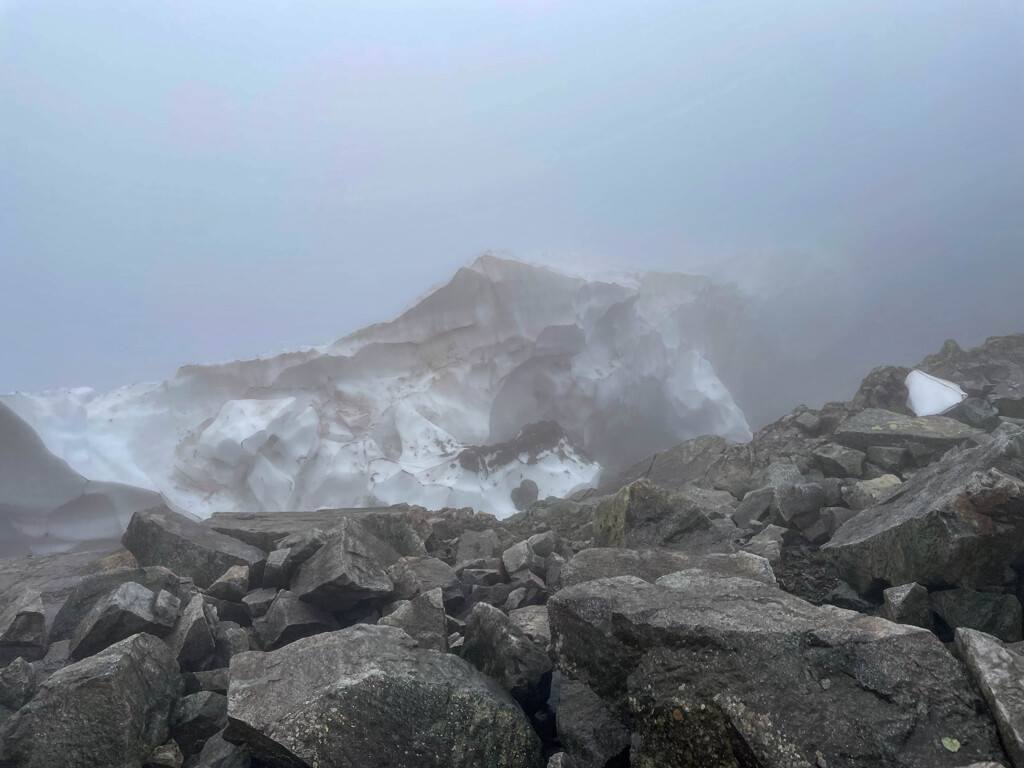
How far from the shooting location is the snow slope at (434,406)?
9844 millimetres

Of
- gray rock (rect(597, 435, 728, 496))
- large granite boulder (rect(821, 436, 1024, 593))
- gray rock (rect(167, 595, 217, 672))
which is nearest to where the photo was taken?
large granite boulder (rect(821, 436, 1024, 593))

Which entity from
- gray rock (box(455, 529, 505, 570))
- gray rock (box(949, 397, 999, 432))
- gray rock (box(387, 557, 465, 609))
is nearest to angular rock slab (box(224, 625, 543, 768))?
gray rock (box(387, 557, 465, 609))

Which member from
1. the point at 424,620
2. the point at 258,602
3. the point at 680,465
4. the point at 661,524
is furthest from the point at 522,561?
the point at 680,465

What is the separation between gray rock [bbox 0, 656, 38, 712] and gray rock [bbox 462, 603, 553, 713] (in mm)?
2209

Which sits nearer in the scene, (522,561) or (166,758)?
(166,758)

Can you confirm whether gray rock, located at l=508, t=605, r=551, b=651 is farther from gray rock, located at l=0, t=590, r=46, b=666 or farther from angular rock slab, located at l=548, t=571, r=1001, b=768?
gray rock, located at l=0, t=590, r=46, b=666

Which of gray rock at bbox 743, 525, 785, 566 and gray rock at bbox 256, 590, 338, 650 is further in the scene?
gray rock at bbox 743, 525, 785, 566

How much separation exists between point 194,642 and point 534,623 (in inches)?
68.7

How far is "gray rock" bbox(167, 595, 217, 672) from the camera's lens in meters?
3.12

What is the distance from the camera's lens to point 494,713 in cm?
228

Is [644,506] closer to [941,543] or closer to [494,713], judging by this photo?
[941,543]

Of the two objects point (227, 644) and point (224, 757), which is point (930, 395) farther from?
point (224, 757)

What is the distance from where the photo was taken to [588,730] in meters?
2.20

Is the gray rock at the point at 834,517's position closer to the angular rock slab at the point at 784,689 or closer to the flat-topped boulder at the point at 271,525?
the angular rock slab at the point at 784,689
